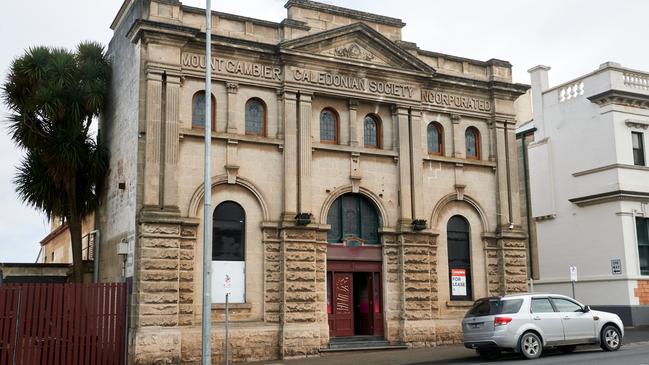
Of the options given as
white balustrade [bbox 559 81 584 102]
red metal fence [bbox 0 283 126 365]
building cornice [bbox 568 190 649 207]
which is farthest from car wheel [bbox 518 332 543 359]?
white balustrade [bbox 559 81 584 102]

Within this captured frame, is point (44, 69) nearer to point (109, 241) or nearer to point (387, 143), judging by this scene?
point (109, 241)

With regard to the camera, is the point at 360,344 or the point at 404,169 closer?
the point at 360,344

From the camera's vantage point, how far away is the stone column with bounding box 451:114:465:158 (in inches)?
964

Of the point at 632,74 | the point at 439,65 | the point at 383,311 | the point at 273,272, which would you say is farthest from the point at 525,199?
the point at 273,272

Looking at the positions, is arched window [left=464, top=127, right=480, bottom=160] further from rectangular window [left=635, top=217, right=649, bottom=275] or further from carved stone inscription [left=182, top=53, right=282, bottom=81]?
rectangular window [left=635, top=217, right=649, bottom=275]

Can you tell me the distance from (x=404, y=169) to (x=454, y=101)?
3511 mm

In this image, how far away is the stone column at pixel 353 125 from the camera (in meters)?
22.6

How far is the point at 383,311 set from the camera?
22.3 metres

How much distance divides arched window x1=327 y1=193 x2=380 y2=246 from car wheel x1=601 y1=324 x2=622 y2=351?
7.35 metres

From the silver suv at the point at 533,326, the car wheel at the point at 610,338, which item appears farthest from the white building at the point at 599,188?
the silver suv at the point at 533,326

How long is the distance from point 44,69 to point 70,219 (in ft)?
15.8

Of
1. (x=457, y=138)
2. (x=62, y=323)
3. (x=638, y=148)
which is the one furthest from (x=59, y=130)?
(x=638, y=148)

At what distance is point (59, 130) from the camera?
21672 millimetres

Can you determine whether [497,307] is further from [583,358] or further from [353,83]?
[353,83]
